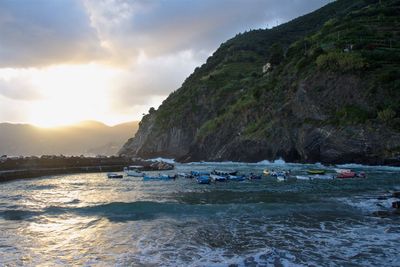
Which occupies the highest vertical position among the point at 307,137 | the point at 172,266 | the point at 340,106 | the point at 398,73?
the point at 398,73

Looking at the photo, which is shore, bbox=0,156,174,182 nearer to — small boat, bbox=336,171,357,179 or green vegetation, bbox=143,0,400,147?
green vegetation, bbox=143,0,400,147

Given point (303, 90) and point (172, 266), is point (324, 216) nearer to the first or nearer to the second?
point (172, 266)

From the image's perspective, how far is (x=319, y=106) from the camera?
103m

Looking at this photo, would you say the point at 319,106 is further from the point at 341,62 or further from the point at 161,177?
the point at 161,177

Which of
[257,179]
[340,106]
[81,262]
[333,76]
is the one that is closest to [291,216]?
[81,262]

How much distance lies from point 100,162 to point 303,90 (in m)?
67.0

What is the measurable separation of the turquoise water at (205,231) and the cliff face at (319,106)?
156 feet

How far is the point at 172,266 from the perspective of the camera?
18.9m

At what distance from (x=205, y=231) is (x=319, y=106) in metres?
83.2

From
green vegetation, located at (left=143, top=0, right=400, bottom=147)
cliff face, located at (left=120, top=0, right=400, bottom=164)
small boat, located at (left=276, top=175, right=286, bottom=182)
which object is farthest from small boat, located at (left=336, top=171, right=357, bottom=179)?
green vegetation, located at (left=143, top=0, right=400, bottom=147)

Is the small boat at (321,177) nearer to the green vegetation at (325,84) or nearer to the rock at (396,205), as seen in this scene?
the green vegetation at (325,84)

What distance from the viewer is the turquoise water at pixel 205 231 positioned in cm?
2025

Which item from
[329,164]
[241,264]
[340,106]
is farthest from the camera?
[340,106]

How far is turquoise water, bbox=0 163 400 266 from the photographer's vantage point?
2025 centimetres
